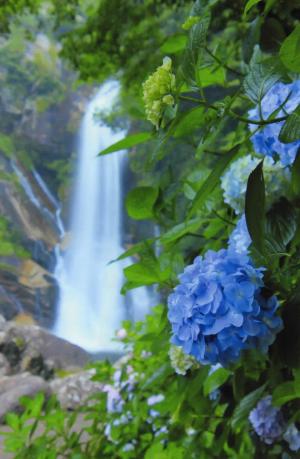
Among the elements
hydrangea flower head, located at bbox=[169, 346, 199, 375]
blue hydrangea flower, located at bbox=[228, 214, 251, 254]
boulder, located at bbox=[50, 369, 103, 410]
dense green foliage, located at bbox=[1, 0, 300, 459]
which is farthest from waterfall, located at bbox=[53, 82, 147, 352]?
blue hydrangea flower, located at bbox=[228, 214, 251, 254]

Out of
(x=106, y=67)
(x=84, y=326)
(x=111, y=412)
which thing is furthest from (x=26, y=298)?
(x=111, y=412)

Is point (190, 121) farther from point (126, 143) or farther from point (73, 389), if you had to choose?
point (73, 389)

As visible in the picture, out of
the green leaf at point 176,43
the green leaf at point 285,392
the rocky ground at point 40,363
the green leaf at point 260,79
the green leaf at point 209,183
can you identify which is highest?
the rocky ground at point 40,363

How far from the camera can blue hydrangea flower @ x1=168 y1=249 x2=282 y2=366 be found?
0.30 metres

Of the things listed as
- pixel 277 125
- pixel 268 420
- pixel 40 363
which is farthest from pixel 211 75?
pixel 40 363

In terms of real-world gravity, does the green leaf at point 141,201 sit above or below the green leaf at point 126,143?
above

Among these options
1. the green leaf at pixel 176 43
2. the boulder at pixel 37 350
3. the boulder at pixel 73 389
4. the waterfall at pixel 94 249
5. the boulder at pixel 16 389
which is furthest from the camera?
the waterfall at pixel 94 249

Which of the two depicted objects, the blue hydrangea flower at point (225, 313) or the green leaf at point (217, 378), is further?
the green leaf at point (217, 378)

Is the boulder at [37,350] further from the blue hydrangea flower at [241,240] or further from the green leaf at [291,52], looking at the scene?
the green leaf at [291,52]

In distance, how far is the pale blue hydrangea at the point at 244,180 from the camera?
1.58ft

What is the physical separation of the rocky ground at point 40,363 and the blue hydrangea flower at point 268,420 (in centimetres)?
250

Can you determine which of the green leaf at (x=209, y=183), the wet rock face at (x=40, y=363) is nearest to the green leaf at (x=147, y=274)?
the green leaf at (x=209, y=183)

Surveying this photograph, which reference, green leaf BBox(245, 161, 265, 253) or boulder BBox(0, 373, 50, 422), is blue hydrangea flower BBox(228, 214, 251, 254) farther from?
boulder BBox(0, 373, 50, 422)

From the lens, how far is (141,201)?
0.43 metres
